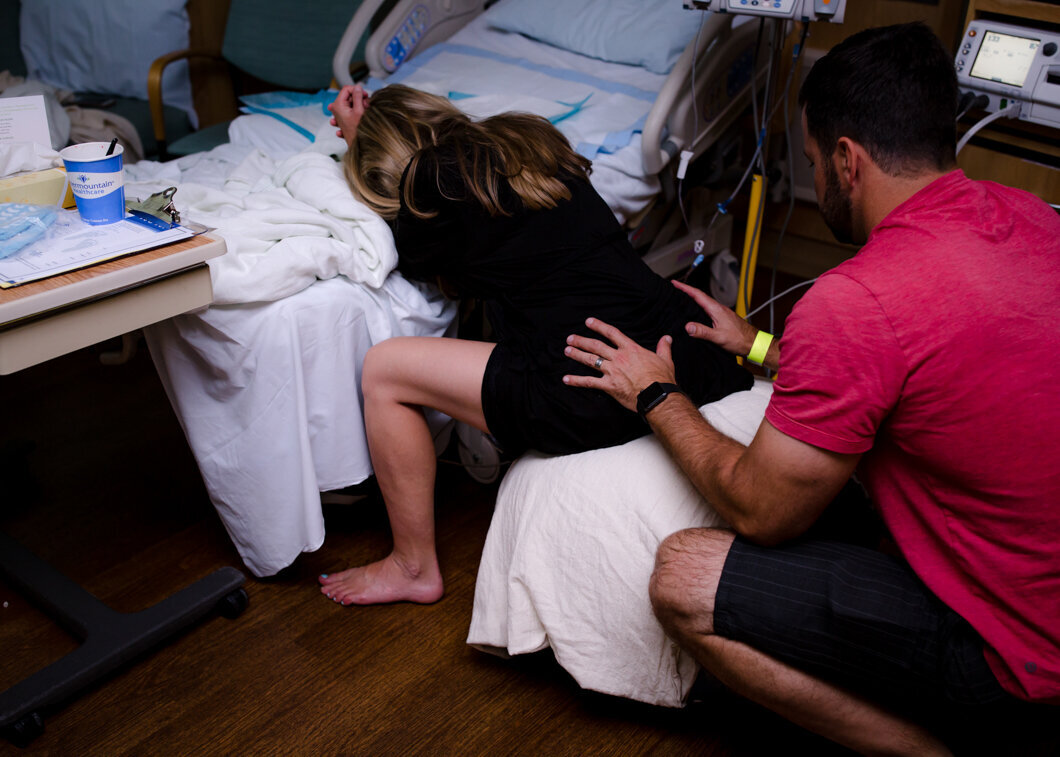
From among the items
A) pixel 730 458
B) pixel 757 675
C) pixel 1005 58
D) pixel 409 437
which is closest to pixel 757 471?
pixel 730 458

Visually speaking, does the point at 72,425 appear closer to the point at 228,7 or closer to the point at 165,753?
the point at 165,753

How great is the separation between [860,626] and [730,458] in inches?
10.4

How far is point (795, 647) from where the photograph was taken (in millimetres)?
1141

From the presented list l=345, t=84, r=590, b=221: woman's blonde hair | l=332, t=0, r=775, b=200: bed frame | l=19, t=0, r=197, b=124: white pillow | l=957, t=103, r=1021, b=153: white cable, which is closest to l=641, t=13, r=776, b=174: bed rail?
l=332, t=0, r=775, b=200: bed frame

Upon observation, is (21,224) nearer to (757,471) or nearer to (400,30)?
(757,471)

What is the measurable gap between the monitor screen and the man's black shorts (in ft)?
3.62

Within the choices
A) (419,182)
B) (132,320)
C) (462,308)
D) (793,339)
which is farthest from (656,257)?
(132,320)

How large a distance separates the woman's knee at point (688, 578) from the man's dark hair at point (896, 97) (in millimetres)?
A: 550

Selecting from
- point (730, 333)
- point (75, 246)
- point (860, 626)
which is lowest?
point (860, 626)

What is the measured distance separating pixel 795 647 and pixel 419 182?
3.15ft

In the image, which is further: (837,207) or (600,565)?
(600,565)

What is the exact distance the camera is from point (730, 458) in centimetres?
118

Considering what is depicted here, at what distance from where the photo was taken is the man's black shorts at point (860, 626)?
108cm

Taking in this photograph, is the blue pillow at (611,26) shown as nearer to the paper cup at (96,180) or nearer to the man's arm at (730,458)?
the man's arm at (730,458)
